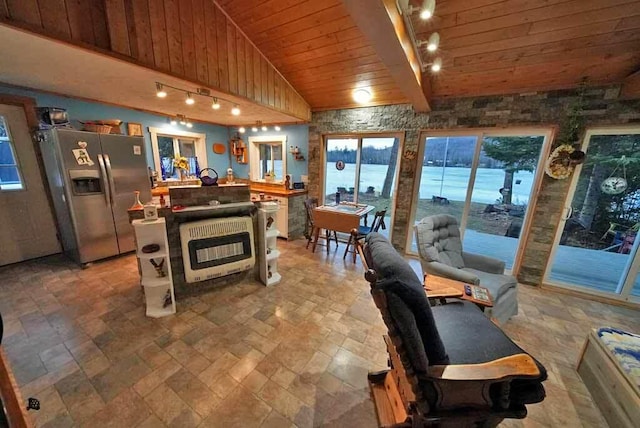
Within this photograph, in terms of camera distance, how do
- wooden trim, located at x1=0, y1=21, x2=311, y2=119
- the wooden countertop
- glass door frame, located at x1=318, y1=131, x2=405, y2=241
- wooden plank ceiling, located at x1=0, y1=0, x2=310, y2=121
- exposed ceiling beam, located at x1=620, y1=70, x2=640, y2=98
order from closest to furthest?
wooden trim, located at x1=0, y1=21, x2=311, y2=119
wooden plank ceiling, located at x1=0, y1=0, x2=310, y2=121
exposed ceiling beam, located at x1=620, y1=70, x2=640, y2=98
glass door frame, located at x1=318, y1=131, x2=405, y2=241
the wooden countertop

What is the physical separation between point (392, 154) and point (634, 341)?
3057mm

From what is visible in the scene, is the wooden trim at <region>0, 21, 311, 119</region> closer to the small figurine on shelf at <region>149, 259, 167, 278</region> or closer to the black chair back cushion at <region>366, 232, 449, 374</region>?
the small figurine on shelf at <region>149, 259, 167, 278</region>

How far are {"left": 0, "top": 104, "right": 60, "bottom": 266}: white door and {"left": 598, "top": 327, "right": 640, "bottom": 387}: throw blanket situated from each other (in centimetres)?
587

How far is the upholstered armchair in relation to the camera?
2.02 m

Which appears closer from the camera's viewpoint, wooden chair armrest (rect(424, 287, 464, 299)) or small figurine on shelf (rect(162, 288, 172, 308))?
wooden chair armrest (rect(424, 287, 464, 299))

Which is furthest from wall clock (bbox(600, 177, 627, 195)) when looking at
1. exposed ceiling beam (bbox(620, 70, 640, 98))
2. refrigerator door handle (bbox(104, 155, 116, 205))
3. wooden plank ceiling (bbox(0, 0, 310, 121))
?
refrigerator door handle (bbox(104, 155, 116, 205))

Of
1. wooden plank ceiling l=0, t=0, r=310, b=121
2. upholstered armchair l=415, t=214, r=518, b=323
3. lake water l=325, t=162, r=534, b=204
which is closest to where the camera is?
wooden plank ceiling l=0, t=0, r=310, b=121

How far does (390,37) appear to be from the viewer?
1761mm

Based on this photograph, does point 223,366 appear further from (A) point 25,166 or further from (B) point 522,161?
(B) point 522,161

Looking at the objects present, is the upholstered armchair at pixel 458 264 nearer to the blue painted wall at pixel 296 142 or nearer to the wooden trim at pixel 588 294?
the wooden trim at pixel 588 294

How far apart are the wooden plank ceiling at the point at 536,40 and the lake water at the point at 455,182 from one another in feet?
3.50

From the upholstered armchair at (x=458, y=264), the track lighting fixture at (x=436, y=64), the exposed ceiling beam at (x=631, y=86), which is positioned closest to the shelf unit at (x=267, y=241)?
the upholstered armchair at (x=458, y=264)

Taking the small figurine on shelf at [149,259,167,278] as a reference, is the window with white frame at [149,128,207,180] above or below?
above

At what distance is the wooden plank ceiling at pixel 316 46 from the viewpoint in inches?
89.3
